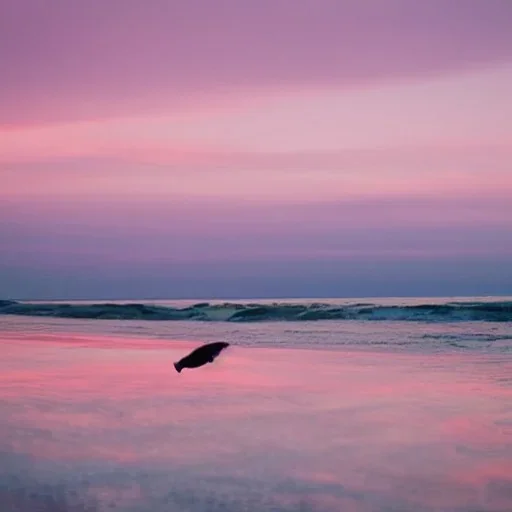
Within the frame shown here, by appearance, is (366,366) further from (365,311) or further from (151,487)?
(365,311)

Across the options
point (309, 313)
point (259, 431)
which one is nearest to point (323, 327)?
point (309, 313)

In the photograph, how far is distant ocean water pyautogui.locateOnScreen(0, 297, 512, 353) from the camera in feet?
60.7

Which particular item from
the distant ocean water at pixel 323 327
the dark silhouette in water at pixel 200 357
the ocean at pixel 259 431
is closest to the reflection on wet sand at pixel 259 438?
the ocean at pixel 259 431

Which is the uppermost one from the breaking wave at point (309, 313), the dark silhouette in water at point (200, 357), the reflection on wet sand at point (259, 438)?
the breaking wave at point (309, 313)

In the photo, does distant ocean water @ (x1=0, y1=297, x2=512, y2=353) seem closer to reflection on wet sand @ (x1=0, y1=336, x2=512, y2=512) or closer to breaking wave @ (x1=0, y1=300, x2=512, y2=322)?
breaking wave @ (x1=0, y1=300, x2=512, y2=322)

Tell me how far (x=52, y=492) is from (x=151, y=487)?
62 centimetres

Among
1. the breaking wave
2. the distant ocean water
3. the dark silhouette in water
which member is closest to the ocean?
the dark silhouette in water

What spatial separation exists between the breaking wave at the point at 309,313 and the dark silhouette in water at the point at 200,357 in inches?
640

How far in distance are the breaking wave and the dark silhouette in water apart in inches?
640

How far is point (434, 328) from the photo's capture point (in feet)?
78.5

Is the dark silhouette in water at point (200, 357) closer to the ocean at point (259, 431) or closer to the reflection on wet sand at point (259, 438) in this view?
A: the ocean at point (259, 431)

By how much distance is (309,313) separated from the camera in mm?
33406

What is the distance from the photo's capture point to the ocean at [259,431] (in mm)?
5441

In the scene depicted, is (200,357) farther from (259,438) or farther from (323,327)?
(323,327)
